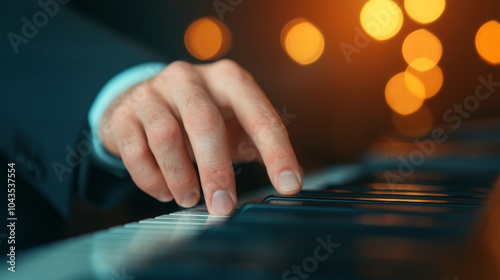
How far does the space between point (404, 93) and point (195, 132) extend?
3560 millimetres

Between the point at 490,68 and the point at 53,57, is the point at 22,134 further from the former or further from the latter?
the point at 490,68

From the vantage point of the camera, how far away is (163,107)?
69 cm

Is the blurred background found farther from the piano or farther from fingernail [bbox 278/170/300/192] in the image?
the piano

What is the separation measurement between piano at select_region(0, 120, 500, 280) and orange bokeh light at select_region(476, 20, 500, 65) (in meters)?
3.14

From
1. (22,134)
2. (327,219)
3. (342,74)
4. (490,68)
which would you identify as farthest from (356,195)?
(342,74)

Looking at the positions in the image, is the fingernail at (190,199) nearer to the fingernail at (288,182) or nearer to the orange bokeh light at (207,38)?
the fingernail at (288,182)

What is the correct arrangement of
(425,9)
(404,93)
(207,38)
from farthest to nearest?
1. (404,93)
2. (425,9)
3. (207,38)

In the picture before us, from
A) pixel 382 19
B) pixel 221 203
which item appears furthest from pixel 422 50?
pixel 221 203

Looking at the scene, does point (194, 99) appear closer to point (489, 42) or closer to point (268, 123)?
point (268, 123)

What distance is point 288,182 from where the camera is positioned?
59 centimetres

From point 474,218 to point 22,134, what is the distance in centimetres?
86

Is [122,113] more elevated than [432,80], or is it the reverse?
[432,80]

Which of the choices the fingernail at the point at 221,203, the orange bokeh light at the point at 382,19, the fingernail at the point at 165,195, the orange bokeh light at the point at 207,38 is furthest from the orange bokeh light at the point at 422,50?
the fingernail at the point at 221,203

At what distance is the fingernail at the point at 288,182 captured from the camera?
59 centimetres
